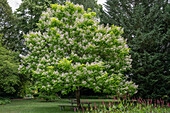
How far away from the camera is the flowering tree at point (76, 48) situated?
12680 millimetres

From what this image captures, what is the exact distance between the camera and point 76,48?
45.4 feet

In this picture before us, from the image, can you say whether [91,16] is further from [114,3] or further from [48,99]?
[48,99]

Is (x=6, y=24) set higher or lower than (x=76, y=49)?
higher

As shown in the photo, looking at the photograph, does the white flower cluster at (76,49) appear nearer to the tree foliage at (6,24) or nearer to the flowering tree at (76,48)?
the flowering tree at (76,48)

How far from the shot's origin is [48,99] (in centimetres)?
2733

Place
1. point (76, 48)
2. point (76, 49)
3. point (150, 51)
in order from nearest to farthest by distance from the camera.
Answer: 1. point (76, 48)
2. point (76, 49)
3. point (150, 51)

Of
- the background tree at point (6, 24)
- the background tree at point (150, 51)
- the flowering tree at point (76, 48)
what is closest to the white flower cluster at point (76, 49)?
the flowering tree at point (76, 48)

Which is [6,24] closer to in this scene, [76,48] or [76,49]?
[76,49]

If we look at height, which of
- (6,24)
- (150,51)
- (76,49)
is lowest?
(76,49)

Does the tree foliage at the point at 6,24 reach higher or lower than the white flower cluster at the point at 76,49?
higher

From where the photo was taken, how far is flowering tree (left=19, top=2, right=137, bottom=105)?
12680mm

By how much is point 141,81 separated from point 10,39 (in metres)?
22.9

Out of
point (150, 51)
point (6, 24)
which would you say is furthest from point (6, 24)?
point (150, 51)

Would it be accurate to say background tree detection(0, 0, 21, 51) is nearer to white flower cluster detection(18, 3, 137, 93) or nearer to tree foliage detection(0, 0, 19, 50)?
tree foliage detection(0, 0, 19, 50)
